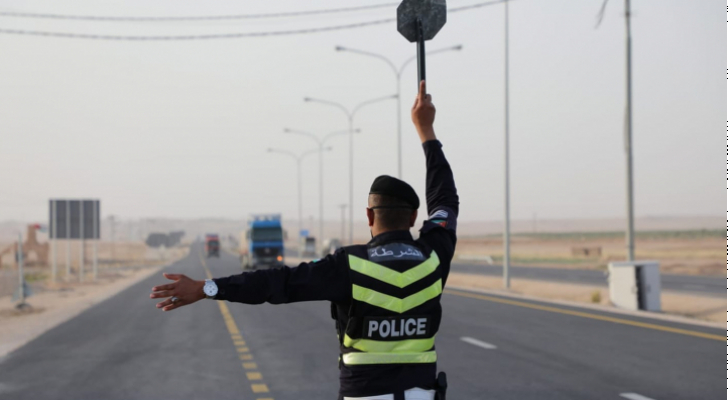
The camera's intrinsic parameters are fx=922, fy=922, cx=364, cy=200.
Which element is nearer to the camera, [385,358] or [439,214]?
[385,358]

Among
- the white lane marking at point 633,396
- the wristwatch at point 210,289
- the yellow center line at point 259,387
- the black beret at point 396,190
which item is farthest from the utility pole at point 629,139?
the wristwatch at point 210,289

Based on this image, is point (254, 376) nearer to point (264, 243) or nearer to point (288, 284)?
point (288, 284)

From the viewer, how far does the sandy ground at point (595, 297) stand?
72.1 feet

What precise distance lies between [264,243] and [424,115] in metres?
51.6

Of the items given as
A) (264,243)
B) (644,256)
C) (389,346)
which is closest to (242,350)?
(389,346)

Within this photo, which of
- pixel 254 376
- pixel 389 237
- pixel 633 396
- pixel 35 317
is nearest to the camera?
pixel 389 237

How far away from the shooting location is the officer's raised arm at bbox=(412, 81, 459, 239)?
451 centimetres

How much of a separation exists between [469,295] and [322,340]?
44.7 ft

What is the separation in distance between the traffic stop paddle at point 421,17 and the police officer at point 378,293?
135 cm

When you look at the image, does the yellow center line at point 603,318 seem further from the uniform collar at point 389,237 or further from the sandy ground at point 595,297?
the uniform collar at point 389,237

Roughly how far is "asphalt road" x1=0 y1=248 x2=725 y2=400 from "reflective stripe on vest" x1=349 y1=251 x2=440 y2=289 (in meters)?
6.15

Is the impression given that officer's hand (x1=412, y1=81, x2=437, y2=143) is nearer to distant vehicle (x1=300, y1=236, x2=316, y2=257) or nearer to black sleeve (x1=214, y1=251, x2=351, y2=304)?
black sleeve (x1=214, y1=251, x2=351, y2=304)

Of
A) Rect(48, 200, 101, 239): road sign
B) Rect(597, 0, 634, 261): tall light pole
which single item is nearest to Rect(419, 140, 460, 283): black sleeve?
Rect(597, 0, 634, 261): tall light pole

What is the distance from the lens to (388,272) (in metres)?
4.09
